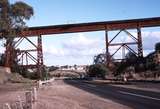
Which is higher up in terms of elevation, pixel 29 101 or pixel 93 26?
pixel 93 26

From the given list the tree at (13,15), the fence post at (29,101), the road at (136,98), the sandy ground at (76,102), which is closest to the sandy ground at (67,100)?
the sandy ground at (76,102)

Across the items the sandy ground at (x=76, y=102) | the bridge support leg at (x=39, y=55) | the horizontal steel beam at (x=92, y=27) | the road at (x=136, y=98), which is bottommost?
the sandy ground at (x=76, y=102)

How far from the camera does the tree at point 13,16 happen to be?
235 ft

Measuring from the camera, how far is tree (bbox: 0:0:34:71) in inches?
2825

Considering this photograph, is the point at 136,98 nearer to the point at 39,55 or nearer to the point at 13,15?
the point at 13,15

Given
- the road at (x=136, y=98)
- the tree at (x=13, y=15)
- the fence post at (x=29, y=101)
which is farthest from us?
the tree at (x=13, y=15)

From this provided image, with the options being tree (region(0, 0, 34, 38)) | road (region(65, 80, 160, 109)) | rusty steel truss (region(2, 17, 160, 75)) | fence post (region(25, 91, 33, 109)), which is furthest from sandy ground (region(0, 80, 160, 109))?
rusty steel truss (region(2, 17, 160, 75))

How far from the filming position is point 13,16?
76.6m

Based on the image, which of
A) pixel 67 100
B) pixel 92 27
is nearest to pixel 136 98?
pixel 67 100

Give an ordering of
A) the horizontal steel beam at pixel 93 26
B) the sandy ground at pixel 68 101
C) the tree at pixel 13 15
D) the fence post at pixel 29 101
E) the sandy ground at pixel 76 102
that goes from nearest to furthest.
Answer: the fence post at pixel 29 101, the sandy ground at pixel 76 102, the sandy ground at pixel 68 101, the tree at pixel 13 15, the horizontal steel beam at pixel 93 26

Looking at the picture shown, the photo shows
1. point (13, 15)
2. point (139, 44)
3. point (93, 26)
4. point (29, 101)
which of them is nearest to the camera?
point (29, 101)

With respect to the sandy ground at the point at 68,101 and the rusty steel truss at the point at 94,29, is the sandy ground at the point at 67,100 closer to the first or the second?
the sandy ground at the point at 68,101

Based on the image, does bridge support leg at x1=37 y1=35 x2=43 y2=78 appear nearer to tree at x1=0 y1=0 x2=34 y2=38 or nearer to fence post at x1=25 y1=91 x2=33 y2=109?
tree at x1=0 y1=0 x2=34 y2=38

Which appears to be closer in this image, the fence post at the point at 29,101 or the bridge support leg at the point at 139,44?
the fence post at the point at 29,101
